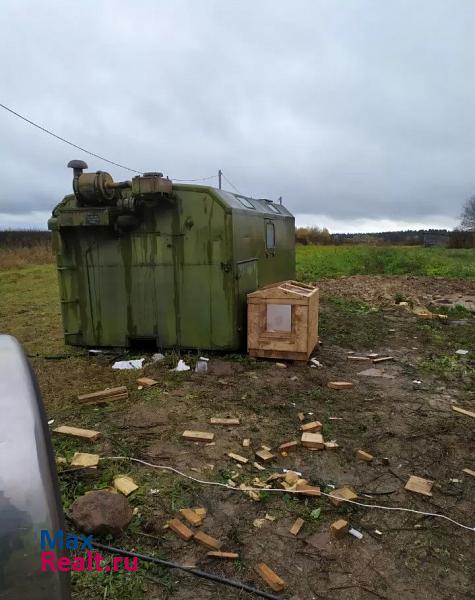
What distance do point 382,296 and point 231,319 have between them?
7.83 metres

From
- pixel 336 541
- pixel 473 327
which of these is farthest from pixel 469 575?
pixel 473 327

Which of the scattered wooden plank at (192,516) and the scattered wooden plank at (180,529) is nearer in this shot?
the scattered wooden plank at (180,529)

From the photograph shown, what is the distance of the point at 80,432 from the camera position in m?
4.64

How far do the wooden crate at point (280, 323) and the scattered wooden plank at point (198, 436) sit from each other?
2670 mm

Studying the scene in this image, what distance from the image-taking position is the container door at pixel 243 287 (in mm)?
7242

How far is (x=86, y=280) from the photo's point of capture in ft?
25.3

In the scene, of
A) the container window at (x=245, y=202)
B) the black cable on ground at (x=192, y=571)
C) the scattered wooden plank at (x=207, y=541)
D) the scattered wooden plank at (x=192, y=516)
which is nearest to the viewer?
the black cable on ground at (x=192, y=571)

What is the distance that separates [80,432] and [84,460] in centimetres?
63

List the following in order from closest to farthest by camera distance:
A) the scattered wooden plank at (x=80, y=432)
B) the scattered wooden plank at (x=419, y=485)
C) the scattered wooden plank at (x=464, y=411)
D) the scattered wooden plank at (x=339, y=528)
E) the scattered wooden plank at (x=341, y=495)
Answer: the scattered wooden plank at (x=339, y=528)
the scattered wooden plank at (x=341, y=495)
the scattered wooden plank at (x=419, y=485)
the scattered wooden plank at (x=80, y=432)
the scattered wooden plank at (x=464, y=411)

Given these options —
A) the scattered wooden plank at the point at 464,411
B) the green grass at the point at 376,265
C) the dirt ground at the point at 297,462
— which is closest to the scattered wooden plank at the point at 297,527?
the dirt ground at the point at 297,462

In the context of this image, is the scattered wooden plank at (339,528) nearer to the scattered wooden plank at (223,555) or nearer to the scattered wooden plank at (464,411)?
the scattered wooden plank at (223,555)

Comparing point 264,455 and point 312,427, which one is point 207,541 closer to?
point 264,455

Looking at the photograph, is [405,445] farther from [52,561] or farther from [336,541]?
[52,561]

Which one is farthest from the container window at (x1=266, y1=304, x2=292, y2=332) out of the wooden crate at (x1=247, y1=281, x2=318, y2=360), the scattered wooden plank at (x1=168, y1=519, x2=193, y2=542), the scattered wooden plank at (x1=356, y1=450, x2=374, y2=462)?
the scattered wooden plank at (x1=168, y1=519, x2=193, y2=542)
